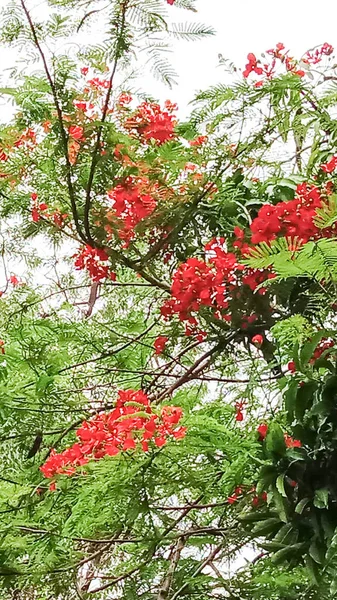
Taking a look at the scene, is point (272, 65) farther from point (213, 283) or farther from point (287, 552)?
point (287, 552)

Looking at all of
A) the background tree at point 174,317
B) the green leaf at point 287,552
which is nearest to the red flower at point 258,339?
the background tree at point 174,317

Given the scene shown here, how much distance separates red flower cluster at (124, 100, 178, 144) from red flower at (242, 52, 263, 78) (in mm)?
160

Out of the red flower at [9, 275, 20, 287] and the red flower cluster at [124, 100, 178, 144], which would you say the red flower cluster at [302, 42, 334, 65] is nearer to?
the red flower cluster at [124, 100, 178, 144]

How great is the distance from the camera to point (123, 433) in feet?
3.41

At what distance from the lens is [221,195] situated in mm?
1309

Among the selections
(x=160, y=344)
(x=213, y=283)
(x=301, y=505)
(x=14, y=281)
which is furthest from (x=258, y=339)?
(x=14, y=281)

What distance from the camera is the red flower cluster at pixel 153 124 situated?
1.37 m

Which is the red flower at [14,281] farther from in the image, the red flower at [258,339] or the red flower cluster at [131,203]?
the red flower at [258,339]

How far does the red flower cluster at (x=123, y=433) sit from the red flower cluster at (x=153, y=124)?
1.62ft

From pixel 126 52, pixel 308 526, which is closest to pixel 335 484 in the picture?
pixel 308 526

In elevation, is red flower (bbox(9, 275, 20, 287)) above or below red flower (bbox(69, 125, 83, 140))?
above

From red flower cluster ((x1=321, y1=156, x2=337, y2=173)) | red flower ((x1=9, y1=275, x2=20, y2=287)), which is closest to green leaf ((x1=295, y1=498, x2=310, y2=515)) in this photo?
red flower cluster ((x1=321, y1=156, x2=337, y2=173))

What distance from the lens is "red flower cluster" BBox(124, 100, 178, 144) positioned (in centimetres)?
137

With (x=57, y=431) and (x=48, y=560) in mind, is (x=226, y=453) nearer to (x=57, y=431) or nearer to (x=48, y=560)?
(x=48, y=560)
